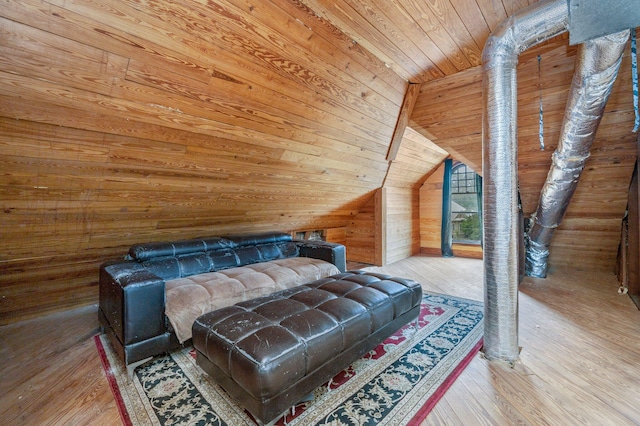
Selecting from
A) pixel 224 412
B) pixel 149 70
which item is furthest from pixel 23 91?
pixel 224 412

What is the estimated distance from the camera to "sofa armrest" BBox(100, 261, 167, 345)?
1.69 meters

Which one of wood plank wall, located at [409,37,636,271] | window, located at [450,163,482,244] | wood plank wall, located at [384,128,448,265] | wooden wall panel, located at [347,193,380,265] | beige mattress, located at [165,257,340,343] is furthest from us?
window, located at [450,163,482,244]

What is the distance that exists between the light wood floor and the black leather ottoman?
1.62ft

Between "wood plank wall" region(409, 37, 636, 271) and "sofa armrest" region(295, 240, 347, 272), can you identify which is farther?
"sofa armrest" region(295, 240, 347, 272)

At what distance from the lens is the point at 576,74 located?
1.89 m

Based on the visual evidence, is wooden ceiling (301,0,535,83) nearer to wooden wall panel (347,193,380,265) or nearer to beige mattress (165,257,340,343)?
beige mattress (165,257,340,343)

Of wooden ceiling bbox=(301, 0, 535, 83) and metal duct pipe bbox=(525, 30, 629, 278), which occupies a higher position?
wooden ceiling bbox=(301, 0, 535, 83)

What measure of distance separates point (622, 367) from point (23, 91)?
375 cm

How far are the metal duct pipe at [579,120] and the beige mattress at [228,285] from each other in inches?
93.7

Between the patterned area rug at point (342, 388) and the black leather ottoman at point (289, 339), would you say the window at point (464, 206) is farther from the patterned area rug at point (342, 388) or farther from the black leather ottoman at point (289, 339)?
the black leather ottoman at point (289, 339)

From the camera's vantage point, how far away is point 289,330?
1374mm

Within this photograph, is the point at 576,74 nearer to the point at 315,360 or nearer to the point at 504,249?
the point at 504,249

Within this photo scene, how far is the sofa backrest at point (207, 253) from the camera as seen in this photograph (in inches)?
94.4

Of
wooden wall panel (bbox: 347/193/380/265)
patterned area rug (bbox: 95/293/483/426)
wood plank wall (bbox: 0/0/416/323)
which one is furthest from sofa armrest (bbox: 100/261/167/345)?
wooden wall panel (bbox: 347/193/380/265)
